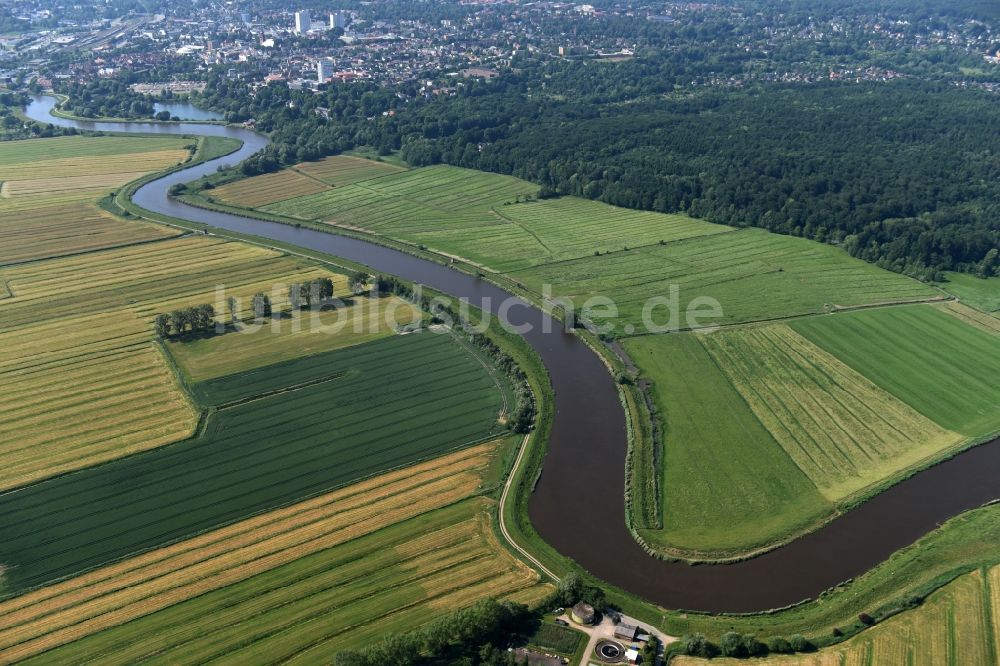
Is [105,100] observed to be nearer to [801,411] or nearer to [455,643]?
[801,411]

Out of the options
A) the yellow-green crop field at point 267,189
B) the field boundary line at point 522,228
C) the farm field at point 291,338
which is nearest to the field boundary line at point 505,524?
the farm field at point 291,338

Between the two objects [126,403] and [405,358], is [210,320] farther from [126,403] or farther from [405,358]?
[405,358]

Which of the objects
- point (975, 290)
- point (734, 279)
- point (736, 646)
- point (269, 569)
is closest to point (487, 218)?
point (734, 279)

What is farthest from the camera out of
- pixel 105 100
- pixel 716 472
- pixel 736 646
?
pixel 105 100

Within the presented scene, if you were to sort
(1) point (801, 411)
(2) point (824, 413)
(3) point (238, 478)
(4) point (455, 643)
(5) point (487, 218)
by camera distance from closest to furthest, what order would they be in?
1. (4) point (455, 643)
2. (3) point (238, 478)
3. (2) point (824, 413)
4. (1) point (801, 411)
5. (5) point (487, 218)

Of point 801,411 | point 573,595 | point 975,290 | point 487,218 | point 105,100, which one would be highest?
point 105,100

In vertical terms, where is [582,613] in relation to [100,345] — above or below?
below

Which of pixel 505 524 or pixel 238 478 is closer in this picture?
pixel 505 524
